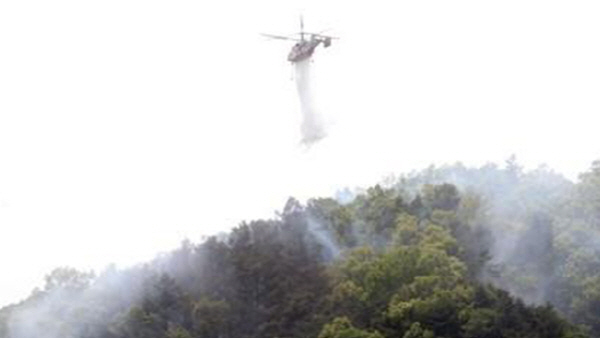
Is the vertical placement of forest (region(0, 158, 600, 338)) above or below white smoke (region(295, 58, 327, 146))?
below

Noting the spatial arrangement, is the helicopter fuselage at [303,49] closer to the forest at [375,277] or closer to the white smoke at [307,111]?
the white smoke at [307,111]

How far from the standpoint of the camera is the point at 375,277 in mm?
103312

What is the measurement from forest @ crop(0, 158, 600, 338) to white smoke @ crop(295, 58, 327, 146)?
6.03 metres

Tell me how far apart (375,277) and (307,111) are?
2615 centimetres

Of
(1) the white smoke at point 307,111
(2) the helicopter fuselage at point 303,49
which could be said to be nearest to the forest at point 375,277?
(1) the white smoke at point 307,111

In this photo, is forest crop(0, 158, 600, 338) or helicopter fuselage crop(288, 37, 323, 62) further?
helicopter fuselage crop(288, 37, 323, 62)

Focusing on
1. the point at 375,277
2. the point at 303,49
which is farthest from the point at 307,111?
the point at 375,277

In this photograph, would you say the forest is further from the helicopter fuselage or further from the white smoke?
the helicopter fuselage

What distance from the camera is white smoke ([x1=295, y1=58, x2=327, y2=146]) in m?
119

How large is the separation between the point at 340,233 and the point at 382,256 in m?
14.3

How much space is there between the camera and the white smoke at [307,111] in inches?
4690

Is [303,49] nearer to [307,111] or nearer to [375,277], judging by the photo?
[307,111]

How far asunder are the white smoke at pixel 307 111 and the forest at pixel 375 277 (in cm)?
603

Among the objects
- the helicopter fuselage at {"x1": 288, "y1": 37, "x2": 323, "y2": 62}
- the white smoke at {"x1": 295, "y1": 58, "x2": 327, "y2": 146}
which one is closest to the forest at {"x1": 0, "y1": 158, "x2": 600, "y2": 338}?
the white smoke at {"x1": 295, "y1": 58, "x2": 327, "y2": 146}
